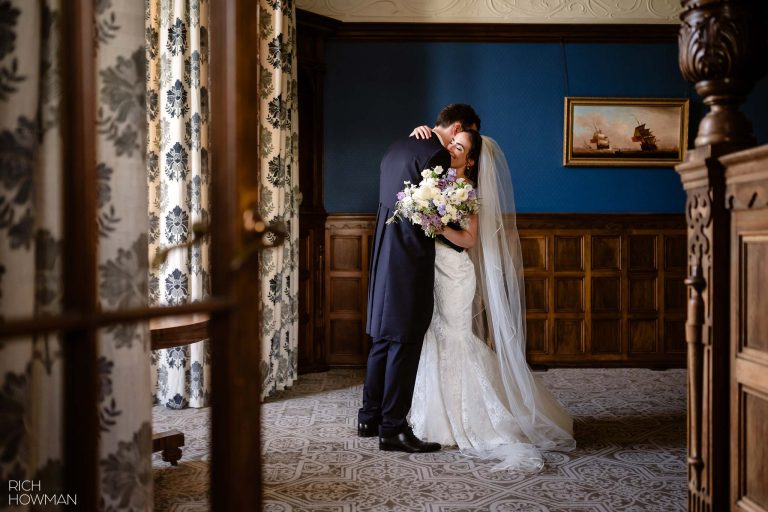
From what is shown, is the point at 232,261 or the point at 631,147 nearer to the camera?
the point at 232,261

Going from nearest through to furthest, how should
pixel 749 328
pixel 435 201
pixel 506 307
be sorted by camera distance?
pixel 749 328
pixel 435 201
pixel 506 307

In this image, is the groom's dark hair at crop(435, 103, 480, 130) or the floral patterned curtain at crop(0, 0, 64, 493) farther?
the groom's dark hair at crop(435, 103, 480, 130)

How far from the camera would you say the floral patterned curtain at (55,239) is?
1.11m

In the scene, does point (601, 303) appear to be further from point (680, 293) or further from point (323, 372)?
point (323, 372)

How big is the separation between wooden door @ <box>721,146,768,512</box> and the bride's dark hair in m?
1.85

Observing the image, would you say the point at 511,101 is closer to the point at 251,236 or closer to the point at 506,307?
the point at 506,307

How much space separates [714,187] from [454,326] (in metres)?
1.84

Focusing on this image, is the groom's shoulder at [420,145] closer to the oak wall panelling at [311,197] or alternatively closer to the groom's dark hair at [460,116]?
the groom's dark hair at [460,116]

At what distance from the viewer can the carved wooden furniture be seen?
2754 mm

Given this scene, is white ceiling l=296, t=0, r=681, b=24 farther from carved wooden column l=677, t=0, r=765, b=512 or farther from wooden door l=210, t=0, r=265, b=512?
wooden door l=210, t=0, r=265, b=512

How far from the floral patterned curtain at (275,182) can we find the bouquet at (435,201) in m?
1.54

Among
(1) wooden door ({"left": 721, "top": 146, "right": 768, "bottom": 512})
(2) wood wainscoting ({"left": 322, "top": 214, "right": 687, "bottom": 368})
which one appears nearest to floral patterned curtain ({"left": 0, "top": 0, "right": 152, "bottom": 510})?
(1) wooden door ({"left": 721, "top": 146, "right": 768, "bottom": 512})

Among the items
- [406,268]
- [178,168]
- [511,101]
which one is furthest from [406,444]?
[511,101]

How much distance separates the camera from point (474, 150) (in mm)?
3701
